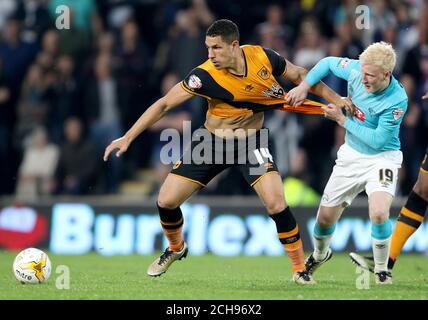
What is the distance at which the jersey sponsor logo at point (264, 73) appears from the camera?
33.4 ft

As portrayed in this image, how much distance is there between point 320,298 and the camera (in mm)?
9102

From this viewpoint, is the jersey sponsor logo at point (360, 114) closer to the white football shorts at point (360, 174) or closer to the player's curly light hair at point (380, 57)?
the white football shorts at point (360, 174)

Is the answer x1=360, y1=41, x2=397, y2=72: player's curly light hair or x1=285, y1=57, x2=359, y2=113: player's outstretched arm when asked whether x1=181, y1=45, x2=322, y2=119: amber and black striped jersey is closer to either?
x1=285, y1=57, x2=359, y2=113: player's outstretched arm

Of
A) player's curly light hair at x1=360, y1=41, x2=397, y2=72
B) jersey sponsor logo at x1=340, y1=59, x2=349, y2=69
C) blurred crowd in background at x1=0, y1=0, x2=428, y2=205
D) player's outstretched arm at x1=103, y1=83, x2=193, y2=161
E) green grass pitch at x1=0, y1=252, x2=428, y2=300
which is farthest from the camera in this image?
blurred crowd in background at x1=0, y1=0, x2=428, y2=205

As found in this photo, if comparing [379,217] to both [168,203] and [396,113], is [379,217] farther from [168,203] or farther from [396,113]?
[168,203]

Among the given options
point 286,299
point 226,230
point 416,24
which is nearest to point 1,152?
point 226,230

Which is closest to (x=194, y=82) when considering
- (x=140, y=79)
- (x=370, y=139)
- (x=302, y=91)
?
(x=302, y=91)

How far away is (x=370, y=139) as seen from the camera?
9.89 metres

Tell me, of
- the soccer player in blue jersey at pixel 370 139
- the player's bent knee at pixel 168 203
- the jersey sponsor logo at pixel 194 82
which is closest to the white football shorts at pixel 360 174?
the soccer player in blue jersey at pixel 370 139

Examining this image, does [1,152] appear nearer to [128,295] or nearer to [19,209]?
[19,209]

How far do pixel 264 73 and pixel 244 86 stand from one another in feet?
0.79

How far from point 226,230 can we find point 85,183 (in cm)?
255

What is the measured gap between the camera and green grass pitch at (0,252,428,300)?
9289mm

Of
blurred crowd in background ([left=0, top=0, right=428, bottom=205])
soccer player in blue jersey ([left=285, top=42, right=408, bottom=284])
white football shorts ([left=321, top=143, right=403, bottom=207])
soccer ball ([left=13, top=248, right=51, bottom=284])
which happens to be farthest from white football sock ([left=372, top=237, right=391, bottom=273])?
blurred crowd in background ([left=0, top=0, right=428, bottom=205])
